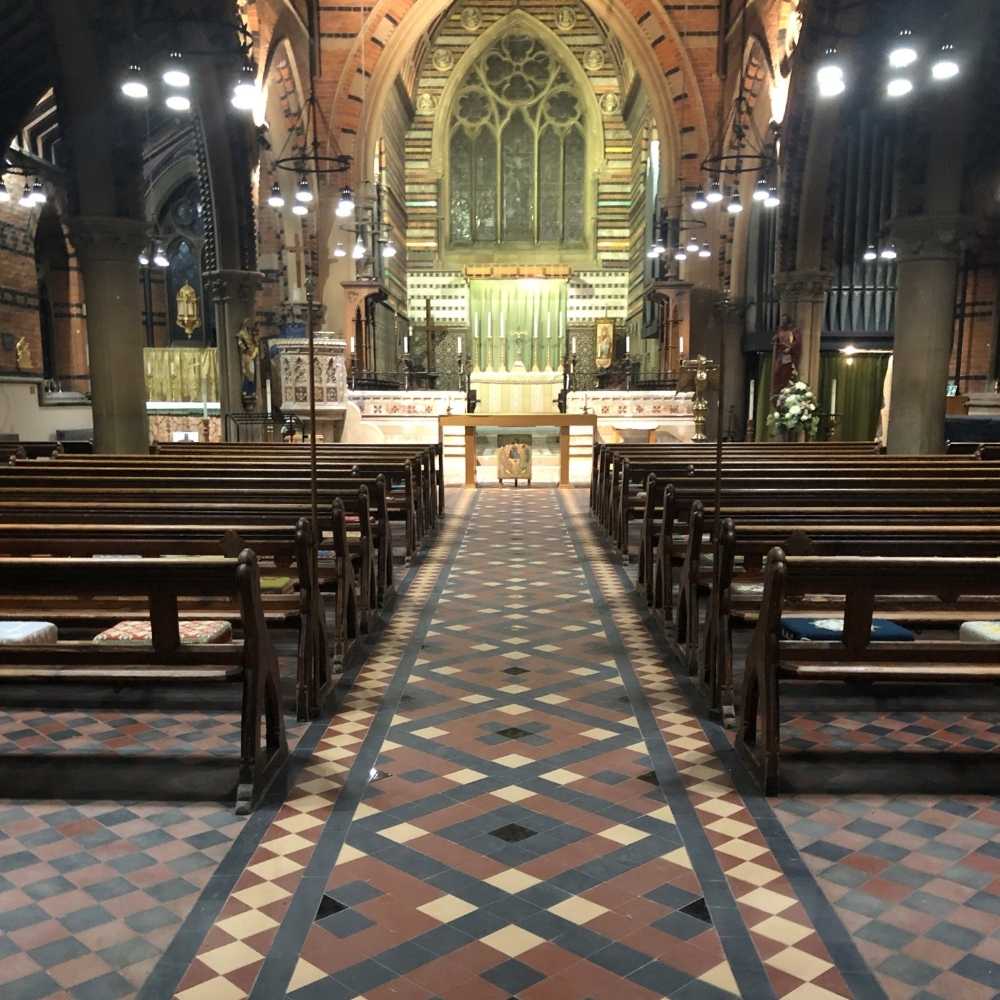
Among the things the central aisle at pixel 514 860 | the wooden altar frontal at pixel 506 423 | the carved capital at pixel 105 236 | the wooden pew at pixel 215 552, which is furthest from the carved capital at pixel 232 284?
the central aisle at pixel 514 860

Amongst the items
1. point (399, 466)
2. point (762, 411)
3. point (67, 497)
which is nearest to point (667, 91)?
point (762, 411)

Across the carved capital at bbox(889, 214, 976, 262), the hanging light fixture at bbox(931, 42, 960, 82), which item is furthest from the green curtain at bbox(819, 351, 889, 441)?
the hanging light fixture at bbox(931, 42, 960, 82)

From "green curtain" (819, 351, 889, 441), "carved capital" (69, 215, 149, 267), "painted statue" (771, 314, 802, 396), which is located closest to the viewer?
"carved capital" (69, 215, 149, 267)

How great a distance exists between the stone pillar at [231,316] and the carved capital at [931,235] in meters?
10.2

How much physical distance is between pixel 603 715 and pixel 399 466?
4.11 m

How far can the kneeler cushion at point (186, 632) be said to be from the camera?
4.06m

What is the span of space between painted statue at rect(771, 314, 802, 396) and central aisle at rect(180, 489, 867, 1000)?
428 inches

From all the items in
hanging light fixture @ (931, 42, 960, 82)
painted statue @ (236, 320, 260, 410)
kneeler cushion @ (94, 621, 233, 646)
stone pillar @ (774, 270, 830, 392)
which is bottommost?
kneeler cushion @ (94, 621, 233, 646)

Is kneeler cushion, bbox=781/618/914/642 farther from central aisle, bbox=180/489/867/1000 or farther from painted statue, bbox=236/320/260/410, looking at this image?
painted statue, bbox=236/320/260/410

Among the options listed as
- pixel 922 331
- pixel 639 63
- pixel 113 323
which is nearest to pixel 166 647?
pixel 113 323

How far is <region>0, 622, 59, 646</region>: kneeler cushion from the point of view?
382 cm

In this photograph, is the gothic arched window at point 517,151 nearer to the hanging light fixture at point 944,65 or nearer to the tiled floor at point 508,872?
the hanging light fixture at point 944,65

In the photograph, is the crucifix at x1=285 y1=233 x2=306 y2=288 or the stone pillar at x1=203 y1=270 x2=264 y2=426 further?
the crucifix at x1=285 y1=233 x2=306 y2=288

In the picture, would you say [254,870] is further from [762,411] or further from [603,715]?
[762,411]
